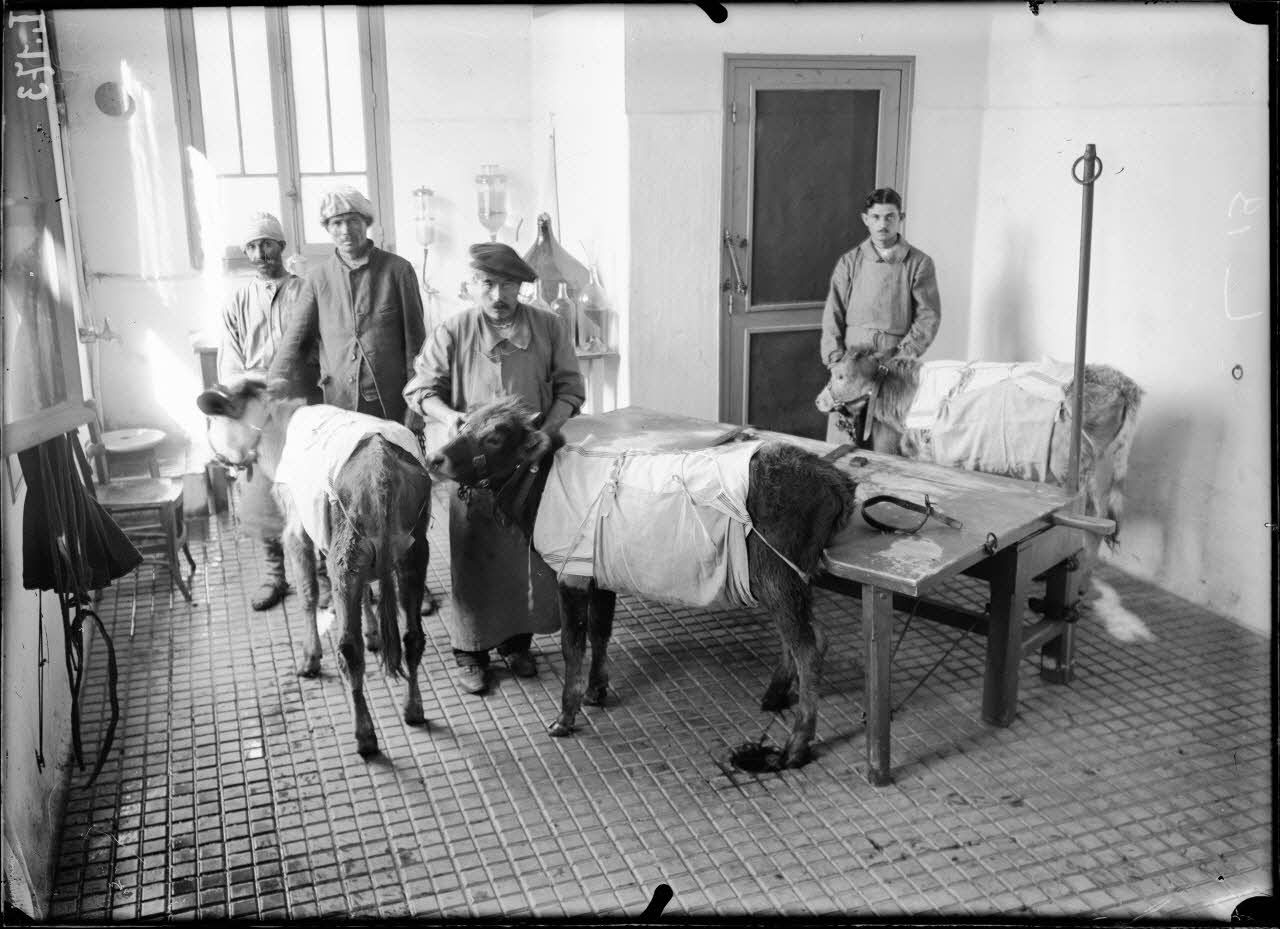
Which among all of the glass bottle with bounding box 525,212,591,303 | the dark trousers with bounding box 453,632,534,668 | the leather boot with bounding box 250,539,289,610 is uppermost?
the glass bottle with bounding box 525,212,591,303

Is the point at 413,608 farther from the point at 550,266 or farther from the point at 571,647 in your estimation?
the point at 550,266

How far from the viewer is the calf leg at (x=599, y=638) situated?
16.0 ft

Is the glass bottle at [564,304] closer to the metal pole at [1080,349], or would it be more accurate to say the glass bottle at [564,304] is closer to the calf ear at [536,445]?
the calf ear at [536,445]

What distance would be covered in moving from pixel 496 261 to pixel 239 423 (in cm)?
140

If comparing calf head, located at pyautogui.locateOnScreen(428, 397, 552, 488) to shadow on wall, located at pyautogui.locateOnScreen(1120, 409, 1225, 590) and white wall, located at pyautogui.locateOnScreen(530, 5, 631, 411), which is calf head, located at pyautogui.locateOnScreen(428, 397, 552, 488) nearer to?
white wall, located at pyautogui.locateOnScreen(530, 5, 631, 411)

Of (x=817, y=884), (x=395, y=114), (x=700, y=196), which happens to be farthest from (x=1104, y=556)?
(x=395, y=114)

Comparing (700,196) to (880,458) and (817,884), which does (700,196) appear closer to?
(880,458)

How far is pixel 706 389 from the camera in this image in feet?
23.9

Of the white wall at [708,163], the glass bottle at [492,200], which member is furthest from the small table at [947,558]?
the glass bottle at [492,200]

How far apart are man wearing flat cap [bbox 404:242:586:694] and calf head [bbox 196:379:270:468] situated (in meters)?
0.67

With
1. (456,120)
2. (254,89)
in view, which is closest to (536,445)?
(254,89)

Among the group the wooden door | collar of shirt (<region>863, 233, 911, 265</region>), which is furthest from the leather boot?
collar of shirt (<region>863, 233, 911, 265</region>)

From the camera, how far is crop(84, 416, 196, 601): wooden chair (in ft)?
13.6

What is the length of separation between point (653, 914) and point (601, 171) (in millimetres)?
4954
